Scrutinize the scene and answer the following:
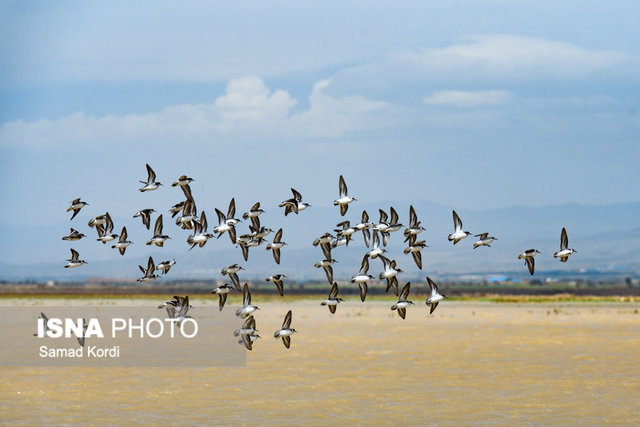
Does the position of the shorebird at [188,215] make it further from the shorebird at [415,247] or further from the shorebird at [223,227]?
the shorebird at [415,247]

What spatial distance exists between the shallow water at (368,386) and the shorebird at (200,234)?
473 centimetres

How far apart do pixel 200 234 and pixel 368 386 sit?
33.9 ft

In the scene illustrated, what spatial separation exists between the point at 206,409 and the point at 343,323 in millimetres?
35160

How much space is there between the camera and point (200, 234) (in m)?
27.8

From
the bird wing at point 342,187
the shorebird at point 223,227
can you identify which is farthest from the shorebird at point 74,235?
the bird wing at point 342,187

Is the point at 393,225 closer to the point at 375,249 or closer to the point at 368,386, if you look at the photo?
the point at 375,249

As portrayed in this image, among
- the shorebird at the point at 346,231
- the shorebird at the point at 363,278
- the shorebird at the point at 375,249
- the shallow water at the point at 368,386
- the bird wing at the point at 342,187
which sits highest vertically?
the bird wing at the point at 342,187

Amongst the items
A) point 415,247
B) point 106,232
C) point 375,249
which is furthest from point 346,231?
point 106,232

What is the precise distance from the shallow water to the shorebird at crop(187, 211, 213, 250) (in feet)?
15.5

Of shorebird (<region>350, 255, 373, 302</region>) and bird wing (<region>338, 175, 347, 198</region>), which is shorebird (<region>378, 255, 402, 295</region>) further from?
bird wing (<region>338, 175, 347, 198</region>)

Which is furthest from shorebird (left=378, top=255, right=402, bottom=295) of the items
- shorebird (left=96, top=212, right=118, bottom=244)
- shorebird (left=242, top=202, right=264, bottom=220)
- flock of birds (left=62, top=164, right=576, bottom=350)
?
shorebird (left=96, top=212, right=118, bottom=244)

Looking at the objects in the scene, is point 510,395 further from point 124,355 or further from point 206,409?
point 124,355

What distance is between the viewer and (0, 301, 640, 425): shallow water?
98.5ft

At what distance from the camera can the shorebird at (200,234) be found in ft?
88.6
